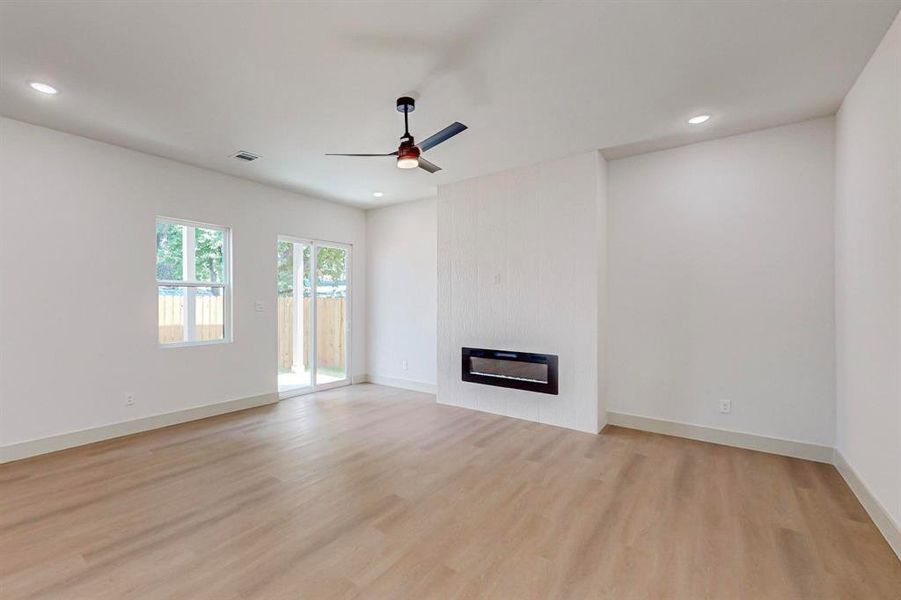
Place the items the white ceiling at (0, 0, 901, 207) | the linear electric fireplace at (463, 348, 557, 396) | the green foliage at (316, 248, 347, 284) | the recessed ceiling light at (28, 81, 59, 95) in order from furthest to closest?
the green foliage at (316, 248, 347, 284), the linear electric fireplace at (463, 348, 557, 396), the recessed ceiling light at (28, 81, 59, 95), the white ceiling at (0, 0, 901, 207)

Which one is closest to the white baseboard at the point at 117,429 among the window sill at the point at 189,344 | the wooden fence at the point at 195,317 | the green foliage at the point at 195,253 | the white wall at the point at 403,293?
the window sill at the point at 189,344

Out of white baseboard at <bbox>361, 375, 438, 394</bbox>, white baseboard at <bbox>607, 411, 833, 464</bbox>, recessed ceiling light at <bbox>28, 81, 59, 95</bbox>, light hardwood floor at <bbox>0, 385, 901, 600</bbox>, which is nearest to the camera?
light hardwood floor at <bbox>0, 385, 901, 600</bbox>

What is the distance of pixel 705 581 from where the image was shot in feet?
6.44

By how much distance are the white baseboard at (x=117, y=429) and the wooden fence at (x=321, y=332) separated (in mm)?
787

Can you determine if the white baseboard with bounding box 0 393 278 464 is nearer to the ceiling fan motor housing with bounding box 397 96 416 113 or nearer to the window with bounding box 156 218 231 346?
the window with bounding box 156 218 231 346

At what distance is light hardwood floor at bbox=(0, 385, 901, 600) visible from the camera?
6.40 feet

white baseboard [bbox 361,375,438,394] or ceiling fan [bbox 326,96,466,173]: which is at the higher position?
ceiling fan [bbox 326,96,466,173]

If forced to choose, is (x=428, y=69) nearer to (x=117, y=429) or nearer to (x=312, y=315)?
(x=312, y=315)

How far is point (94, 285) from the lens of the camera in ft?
12.7

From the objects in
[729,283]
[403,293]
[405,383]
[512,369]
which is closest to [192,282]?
[403,293]

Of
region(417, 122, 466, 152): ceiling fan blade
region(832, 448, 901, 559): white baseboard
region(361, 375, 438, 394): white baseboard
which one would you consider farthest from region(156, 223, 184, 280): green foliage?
region(832, 448, 901, 559): white baseboard

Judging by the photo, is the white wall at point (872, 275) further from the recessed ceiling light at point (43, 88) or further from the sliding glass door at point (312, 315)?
the sliding glass door at point (312, 315)

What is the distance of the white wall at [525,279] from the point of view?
419cm

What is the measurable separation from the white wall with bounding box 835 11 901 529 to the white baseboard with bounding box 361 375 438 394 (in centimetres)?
432
